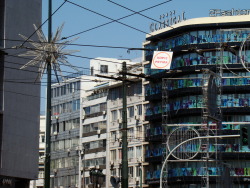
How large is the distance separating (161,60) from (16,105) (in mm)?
12134

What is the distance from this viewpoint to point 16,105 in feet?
158

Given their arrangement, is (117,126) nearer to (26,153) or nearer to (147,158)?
(147,158)

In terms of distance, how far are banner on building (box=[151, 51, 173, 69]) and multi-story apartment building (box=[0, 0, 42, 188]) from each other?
32.3ft

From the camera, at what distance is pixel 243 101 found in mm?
83938

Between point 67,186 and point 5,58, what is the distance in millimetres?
64414

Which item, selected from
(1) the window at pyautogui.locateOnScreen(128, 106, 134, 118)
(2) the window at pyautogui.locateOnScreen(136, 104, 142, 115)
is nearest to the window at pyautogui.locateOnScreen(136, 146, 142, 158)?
(2) the window at pyautogui.locateOnScreen(136, 104, 142, 115)

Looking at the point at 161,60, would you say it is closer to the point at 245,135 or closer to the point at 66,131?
the point at 245,135

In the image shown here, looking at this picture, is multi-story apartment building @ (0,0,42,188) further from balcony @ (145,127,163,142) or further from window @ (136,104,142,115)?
window @ (136,104,142,115)

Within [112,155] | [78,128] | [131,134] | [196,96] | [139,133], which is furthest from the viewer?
[78,128]

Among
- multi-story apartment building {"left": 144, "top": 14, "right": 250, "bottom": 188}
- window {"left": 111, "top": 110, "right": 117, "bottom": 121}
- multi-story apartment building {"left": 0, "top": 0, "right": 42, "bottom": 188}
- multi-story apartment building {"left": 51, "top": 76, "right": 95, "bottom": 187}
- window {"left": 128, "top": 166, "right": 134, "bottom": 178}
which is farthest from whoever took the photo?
multi-story apartment building {"left": 51, "top": 76, "right": 95, "bottom": 187}

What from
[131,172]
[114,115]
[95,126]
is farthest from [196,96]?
[95,126]

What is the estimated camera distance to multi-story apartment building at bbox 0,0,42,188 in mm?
46688

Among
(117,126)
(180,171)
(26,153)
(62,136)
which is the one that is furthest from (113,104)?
(26,153)

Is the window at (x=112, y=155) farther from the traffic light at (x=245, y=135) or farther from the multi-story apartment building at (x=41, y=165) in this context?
the traffic light at (x=245, y=135)
